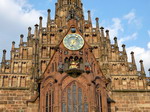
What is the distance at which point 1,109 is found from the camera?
28422 millimetres

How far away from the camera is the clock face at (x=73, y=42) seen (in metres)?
28.0

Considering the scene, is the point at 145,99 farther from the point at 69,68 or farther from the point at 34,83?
the point at 34,83

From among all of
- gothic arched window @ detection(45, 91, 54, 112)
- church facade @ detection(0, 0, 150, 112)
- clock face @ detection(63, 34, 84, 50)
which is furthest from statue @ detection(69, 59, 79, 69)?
gothic arched window @ detection(45, 91, 54, 112)

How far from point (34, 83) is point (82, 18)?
11.4 metres

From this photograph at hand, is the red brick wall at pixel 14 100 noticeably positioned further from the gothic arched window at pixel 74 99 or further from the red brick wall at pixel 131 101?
the red brick wall at pixel 131 101

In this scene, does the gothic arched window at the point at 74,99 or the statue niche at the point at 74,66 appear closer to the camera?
the gothic arched window at the point at 74,99

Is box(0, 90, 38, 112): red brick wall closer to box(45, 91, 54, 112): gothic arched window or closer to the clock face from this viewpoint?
box(45, 91, 54, 112): gothic arched window

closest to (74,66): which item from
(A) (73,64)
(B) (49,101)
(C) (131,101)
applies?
(A) (73,64)

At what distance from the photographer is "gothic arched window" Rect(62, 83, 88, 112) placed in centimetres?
2525

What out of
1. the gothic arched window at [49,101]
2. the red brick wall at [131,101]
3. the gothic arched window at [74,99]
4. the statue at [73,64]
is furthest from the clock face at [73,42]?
the red brick wall at [131,101]

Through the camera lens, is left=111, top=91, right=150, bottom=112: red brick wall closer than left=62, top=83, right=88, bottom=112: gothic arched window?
No

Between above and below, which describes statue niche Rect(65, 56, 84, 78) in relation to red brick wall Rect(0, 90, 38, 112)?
above

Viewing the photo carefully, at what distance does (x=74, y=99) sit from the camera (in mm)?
25688

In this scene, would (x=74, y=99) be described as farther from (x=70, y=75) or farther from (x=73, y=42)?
(x=73, y=42)
